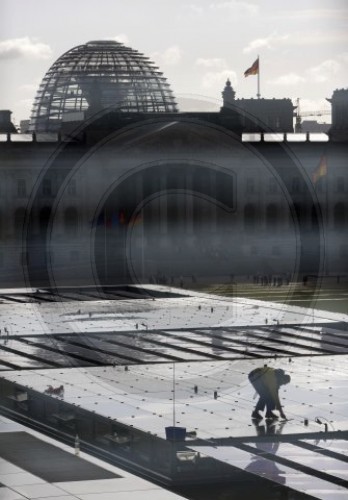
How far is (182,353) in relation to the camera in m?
36.2

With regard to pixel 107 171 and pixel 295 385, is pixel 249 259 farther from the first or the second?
pixel 295 385

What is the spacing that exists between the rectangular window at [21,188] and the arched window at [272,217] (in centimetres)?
1169

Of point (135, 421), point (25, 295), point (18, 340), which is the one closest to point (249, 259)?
point (25, 295)

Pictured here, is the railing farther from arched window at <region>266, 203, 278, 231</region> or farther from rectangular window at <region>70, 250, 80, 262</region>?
rectangular window at <region>70, 250, 80, 262</region>

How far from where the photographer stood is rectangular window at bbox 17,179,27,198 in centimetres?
8662

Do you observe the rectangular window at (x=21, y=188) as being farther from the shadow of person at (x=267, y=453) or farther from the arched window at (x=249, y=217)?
the shadow of person at (x=267, y=453)

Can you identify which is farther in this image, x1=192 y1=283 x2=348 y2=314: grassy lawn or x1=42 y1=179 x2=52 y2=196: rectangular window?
x1=42 y1=179 x2=52 y2=196: rectangular window

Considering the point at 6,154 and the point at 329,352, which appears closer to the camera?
the point at 329,352

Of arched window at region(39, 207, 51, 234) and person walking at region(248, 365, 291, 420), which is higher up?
arched window at region(39, 207, 51, 234)

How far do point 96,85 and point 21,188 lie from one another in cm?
798

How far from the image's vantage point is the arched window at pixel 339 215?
8588 cm

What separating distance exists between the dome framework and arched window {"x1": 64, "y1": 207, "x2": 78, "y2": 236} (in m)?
6.60

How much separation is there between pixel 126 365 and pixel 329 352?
4662 millimetres

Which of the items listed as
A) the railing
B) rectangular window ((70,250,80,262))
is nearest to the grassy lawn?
rectangular window ((70,250,80,262))
